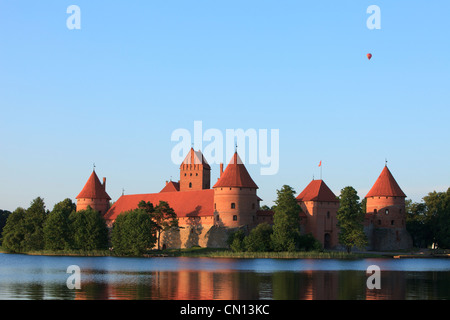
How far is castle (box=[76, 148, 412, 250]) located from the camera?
68.8 metres

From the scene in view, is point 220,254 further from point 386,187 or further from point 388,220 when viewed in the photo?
point 386,187

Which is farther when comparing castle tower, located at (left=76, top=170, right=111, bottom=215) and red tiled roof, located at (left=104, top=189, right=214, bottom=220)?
castle tower, located at (left=76, top=170, right=111, bottom=215)

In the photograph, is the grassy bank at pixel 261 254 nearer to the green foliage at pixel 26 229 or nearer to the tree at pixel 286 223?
the tree at pixel 286 223

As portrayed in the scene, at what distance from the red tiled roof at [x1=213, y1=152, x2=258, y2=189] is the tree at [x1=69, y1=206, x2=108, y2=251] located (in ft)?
41.7

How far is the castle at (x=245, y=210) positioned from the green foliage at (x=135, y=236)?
8375 millimetres

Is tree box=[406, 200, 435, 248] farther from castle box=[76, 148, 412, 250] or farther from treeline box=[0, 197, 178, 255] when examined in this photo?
treeline box=[0, 197, 178, 255]

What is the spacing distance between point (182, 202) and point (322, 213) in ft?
57.3

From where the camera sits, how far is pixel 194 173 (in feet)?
300

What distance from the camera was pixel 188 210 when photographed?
75125 millimetres

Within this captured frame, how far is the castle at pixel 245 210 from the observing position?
68812mm

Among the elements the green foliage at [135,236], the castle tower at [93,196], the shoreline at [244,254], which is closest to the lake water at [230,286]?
the shoreline at [244,254]

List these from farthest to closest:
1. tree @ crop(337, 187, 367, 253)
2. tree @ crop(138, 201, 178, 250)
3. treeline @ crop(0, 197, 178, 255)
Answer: tree @ crop(138, 201, 178, 250)
treeline @ crop(0, 197, 178, 255)
tree @ crop(337, 187, 367, 253)

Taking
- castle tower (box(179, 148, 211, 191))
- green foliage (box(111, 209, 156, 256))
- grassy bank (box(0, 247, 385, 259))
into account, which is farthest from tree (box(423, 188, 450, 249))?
green foliage (box(111, 209, 156, 256))

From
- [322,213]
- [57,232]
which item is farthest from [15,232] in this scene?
[322,213]
